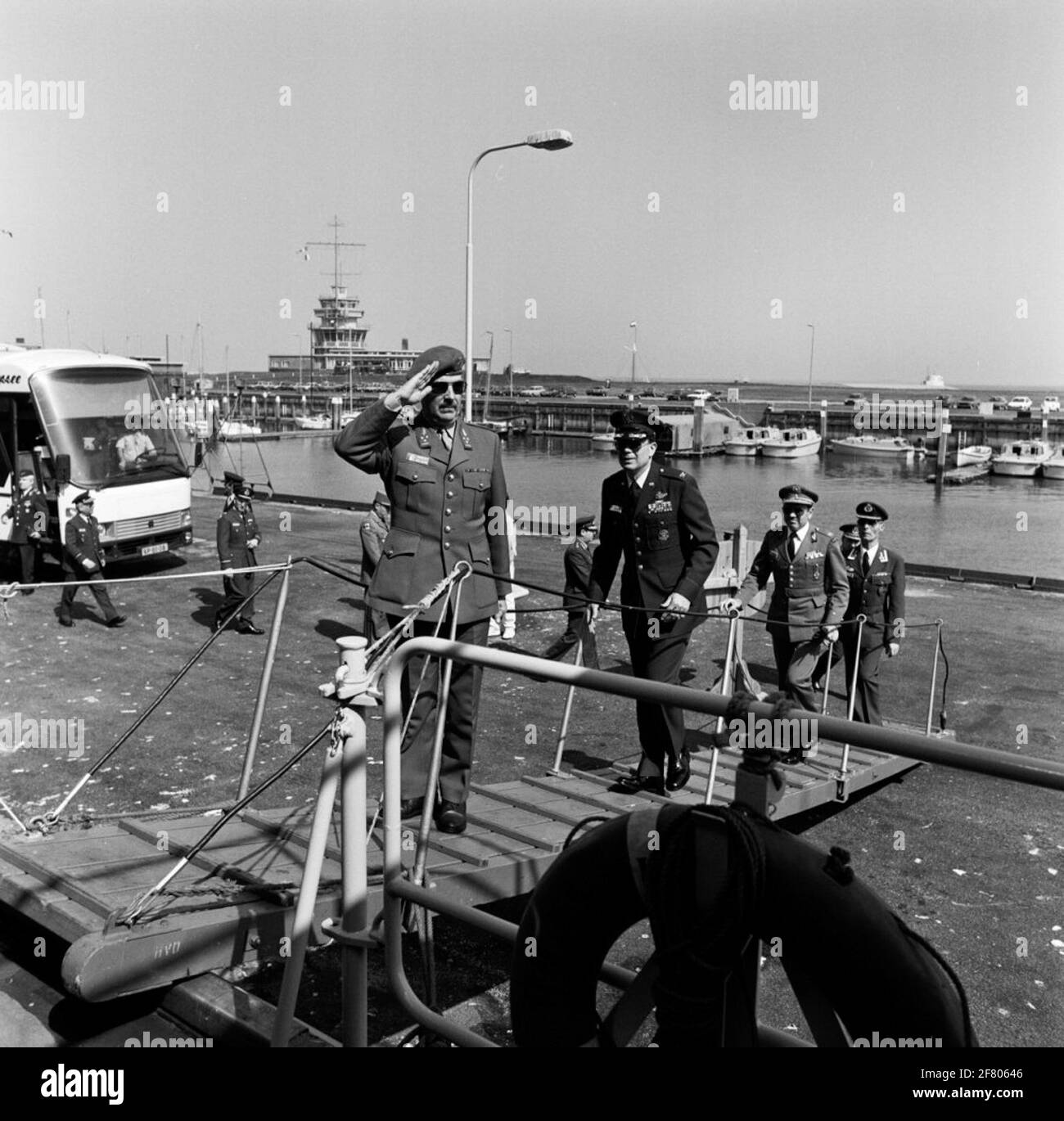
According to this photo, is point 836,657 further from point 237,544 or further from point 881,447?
point 881,447

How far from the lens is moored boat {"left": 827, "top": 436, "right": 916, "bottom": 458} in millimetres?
94188

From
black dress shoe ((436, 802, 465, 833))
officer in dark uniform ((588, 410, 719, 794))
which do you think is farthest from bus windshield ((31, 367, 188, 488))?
black dress shoe ((436, 802, 465, 833))

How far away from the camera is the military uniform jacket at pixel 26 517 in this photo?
14875 millimetres

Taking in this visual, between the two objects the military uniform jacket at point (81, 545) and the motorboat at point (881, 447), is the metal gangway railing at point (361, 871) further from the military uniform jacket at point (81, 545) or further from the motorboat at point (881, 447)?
the motorboat at point (881, 447)

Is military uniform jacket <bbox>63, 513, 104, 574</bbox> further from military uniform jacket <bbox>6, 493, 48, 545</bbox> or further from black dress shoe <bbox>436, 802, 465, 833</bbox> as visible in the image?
black dress shoe <bbox>436, 802, 465, 833</bbox>

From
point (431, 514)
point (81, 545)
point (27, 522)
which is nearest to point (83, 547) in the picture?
point (81, 545)

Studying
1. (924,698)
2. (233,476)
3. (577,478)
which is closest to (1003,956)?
(924,698)

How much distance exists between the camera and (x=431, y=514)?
5508mm

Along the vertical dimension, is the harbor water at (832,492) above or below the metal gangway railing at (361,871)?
below

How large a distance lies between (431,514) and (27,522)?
443 inches

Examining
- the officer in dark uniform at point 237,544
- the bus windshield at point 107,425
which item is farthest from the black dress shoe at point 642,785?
the bus windshield at point 107,425

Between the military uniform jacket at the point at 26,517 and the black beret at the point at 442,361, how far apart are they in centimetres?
1148

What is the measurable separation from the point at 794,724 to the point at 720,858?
35 cm
